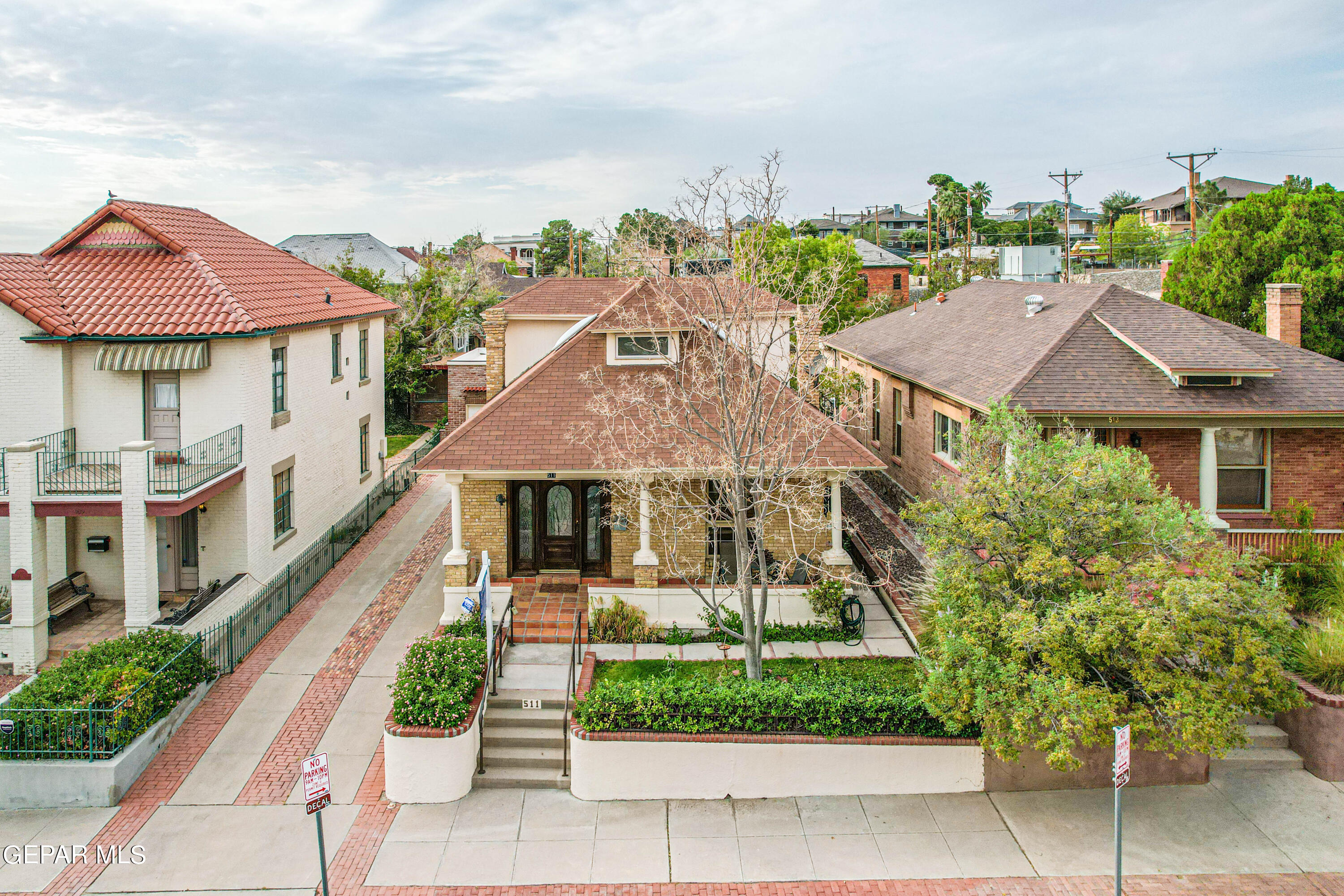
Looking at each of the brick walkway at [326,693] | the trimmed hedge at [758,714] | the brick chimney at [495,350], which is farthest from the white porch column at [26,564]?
the trimmed hedge at [758,714]

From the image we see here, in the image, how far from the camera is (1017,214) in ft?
426

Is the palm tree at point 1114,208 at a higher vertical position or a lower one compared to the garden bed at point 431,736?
higher

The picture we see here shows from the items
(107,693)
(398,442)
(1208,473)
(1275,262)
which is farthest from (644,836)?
(398,442)

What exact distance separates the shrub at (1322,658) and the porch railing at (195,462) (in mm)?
18729

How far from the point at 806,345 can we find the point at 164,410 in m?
13.6

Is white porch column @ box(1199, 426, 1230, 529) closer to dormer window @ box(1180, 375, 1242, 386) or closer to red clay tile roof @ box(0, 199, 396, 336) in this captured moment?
dormer window @ box(1180, 375, 1242, 386)

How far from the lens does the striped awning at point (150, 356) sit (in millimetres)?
17703

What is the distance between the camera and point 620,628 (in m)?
16.2

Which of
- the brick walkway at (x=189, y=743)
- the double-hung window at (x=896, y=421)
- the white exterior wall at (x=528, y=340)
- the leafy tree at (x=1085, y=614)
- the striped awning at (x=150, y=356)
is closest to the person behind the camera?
the leafy tree at (x=1085, y=614)

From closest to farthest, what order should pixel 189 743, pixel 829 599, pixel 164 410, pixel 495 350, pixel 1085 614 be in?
pixel 1085 614 < pixel 189 743 < pixel 829 599 < pixel 164 410 < pixel 495 350

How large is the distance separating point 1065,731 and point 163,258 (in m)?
19.9

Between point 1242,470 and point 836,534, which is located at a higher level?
point 1242,470

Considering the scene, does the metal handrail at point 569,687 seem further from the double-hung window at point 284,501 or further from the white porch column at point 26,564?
the white porch column at point 26,564

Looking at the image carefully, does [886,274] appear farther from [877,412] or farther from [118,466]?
[118,466]
